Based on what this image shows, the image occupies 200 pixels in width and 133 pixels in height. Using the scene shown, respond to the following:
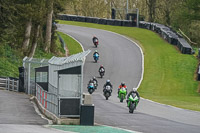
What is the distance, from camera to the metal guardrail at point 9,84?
110 ft

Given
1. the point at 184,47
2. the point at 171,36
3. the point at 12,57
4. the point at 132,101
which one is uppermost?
the point at 171,36

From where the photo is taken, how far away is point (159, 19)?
88125mm

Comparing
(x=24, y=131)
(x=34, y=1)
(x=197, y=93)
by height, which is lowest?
(x=197, y=93)

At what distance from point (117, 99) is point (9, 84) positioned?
307 inches

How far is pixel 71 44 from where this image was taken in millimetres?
60250

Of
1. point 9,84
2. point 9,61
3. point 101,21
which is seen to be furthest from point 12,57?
point 101,21

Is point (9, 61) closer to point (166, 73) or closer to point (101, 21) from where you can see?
point (166, 73)

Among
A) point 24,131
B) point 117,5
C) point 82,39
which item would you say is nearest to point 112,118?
point 24,131

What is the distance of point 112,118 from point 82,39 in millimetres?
43503

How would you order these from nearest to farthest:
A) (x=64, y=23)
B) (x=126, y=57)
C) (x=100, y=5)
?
(x=126, y=57), (x=64, y=23), (x=100, y=5)

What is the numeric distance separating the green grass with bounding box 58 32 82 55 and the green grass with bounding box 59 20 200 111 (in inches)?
295

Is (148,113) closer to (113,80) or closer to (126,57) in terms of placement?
(113,80)

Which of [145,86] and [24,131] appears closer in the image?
[24,131]

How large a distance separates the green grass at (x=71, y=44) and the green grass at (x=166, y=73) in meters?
7.49
